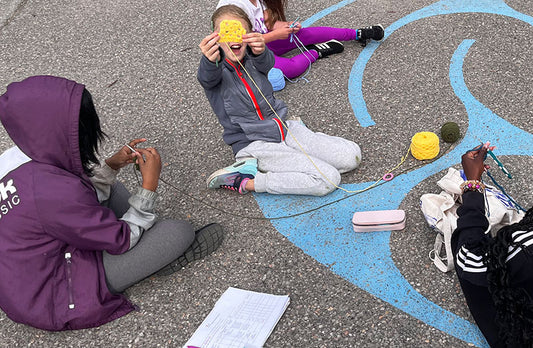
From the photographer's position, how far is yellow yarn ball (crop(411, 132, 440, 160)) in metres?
2.78

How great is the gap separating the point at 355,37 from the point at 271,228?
5.98ft

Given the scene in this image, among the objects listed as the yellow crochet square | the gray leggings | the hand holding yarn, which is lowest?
the gray leggings

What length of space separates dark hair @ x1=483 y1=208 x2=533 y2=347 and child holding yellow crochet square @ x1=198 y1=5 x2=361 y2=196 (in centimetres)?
108

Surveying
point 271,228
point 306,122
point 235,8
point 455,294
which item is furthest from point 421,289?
point 235,8

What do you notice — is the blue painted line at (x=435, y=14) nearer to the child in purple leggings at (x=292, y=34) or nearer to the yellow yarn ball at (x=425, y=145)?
the child in purple leggings at (x=292, y=34)

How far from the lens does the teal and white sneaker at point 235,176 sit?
9.30 ft

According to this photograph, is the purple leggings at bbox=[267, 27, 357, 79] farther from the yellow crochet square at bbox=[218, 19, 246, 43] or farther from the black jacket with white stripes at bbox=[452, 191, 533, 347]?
the black jacket with white stripes at bbox=[452, 191, 533, 347]

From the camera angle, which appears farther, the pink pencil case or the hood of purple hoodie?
the pink pencil case

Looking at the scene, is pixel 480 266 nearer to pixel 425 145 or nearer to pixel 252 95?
pixel 425 145

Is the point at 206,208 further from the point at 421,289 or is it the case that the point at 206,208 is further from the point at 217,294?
the point at 421,289

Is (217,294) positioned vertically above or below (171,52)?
below

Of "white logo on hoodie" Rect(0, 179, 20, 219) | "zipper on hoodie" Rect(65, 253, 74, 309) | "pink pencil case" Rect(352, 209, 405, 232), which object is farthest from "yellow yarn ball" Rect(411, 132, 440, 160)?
"white logo on hoodie" Rect(0, 179, 20, 219)

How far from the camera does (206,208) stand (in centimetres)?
283

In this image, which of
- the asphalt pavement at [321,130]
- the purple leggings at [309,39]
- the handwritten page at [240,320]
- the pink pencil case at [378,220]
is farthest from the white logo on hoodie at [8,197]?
the purple leggings at [309,39]
